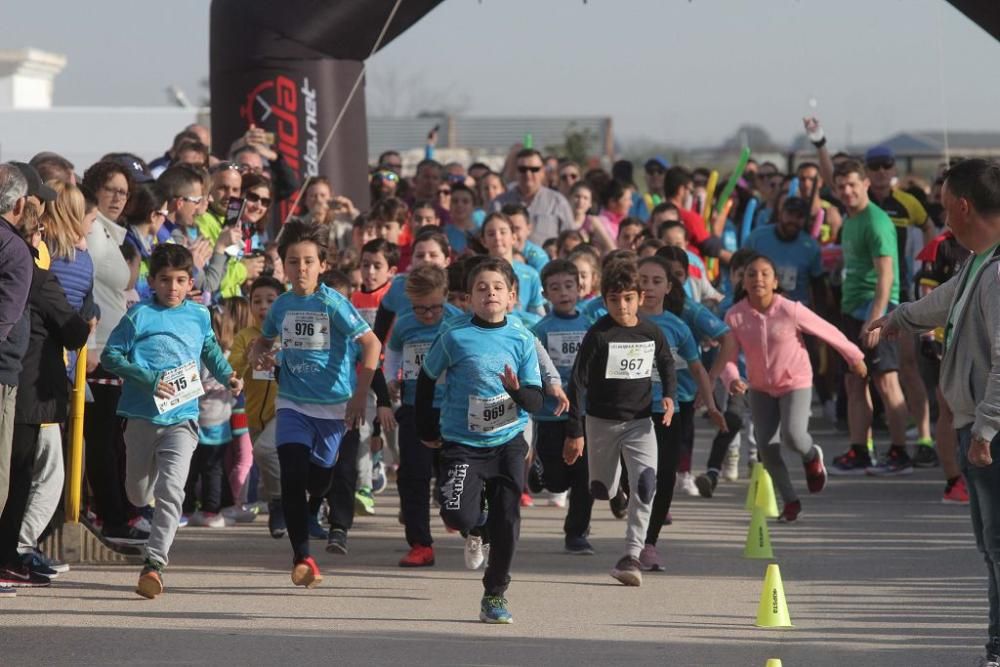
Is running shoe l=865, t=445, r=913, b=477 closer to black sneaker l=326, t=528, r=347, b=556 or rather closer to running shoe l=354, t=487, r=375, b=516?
running shoe l=354, t=487, r=375, b=516

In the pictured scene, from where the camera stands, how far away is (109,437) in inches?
363

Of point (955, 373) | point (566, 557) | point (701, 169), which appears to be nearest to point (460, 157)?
point (701, 169)

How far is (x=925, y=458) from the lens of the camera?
43.1ft

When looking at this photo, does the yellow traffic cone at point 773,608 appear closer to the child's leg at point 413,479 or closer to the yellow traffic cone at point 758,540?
the yellow traffic cone at point 758,540

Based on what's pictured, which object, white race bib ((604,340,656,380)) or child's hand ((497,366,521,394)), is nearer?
child's hand ((497,366,521,394))

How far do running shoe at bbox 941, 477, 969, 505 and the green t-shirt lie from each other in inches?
63.1

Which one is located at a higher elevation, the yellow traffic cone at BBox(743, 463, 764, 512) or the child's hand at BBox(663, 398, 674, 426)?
the child's hand at BBox(663, 398, 674, 426)

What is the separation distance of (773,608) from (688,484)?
4601mm

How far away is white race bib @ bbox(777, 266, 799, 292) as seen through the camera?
14016mm

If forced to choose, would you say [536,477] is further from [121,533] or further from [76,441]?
[76,441]

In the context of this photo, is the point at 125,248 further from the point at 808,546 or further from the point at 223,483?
the point at 808,546

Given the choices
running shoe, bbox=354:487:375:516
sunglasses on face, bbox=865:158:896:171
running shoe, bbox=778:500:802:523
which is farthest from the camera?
sunglasses on face, bbox=865:158:896:171

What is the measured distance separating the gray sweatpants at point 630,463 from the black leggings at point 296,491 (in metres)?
1.33

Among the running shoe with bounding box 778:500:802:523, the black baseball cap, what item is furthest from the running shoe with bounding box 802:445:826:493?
the black baseball cap
